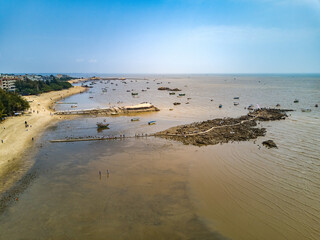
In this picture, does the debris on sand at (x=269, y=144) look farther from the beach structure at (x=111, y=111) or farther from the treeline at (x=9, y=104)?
the treeline at (x=9, y=104)

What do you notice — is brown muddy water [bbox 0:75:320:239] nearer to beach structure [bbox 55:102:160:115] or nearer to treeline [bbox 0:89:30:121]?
treeline [bbox 0:89:30:121]

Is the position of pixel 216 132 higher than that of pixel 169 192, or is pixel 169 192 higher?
pixel 216 132

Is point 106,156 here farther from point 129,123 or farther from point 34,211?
point 129,123

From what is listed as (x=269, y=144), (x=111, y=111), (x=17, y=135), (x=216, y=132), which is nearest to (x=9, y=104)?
(x=17, y=135)

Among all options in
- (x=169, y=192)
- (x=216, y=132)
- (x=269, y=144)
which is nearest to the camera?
(x=169, y=192)

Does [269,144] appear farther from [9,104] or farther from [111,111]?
[9,104]

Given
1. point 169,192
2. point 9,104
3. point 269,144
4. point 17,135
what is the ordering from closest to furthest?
point 169,192 < point 269,144 < point 17,135 < point 9,104

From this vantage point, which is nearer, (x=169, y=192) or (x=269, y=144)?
(x=169, y=192)
